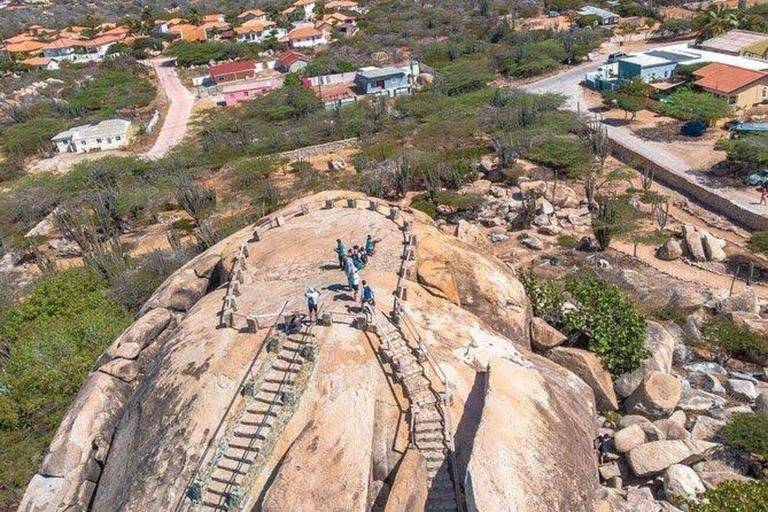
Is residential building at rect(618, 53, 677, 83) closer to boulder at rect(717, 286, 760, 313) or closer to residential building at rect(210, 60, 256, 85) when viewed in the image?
boulder at rect(717, 286, 760, 313)

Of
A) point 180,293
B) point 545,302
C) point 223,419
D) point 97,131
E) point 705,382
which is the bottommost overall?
point 705,382

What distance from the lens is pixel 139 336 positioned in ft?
70.4

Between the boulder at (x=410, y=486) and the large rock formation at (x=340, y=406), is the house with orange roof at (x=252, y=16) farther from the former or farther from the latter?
the boulder at (x=410, y=486)

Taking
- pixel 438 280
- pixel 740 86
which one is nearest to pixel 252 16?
pixel 740 86

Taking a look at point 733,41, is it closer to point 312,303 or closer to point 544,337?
point 544,337

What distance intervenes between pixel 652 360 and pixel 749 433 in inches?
163

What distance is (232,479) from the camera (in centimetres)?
1388

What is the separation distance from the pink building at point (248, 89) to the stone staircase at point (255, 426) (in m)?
66.9

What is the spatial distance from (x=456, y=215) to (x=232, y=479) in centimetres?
3077

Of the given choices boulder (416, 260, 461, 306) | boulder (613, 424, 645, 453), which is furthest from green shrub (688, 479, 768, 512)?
boulder (416, 260, 461, 306)

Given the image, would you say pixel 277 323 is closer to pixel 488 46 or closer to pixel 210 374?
pixel 210 374

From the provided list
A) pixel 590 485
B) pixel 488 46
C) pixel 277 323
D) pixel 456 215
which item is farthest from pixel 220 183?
pixel 488 46

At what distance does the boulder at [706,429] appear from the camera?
1844cm

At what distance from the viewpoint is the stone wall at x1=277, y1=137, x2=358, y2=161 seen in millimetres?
57562
